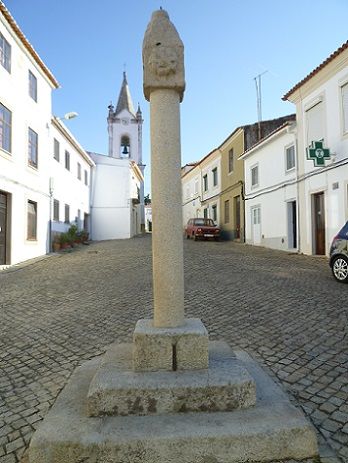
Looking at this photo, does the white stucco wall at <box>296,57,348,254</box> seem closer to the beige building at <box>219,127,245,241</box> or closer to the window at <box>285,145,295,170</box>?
the window at <box>285,145,295,170</box>

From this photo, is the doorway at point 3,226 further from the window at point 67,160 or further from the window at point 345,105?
the window at point 345,105

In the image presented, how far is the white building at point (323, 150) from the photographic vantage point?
438 inches

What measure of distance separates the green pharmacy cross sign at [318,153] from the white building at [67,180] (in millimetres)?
11072

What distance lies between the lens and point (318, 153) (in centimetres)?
1164

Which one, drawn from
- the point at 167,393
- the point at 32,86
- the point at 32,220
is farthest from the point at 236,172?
the point at 167,393

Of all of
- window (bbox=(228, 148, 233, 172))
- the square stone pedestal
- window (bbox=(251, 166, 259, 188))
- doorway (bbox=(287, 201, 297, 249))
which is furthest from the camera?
window (bbox=(228, 148, 233, 172))

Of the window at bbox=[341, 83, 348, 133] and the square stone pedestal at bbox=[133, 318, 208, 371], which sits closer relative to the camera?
the square stone pedestal at bbox=[133, 318, 208, 371]

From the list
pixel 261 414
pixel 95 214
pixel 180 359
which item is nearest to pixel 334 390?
pixel 261 414

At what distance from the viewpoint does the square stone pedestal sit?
2.55m

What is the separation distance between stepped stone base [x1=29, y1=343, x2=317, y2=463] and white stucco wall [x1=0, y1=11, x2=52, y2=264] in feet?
34.5

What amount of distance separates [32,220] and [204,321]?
10782 mm

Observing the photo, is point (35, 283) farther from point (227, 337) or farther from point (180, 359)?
point (180, 359)

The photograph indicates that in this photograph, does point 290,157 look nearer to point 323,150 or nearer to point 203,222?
point 323,150

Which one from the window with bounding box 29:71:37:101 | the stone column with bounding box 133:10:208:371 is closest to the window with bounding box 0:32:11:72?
the window with bounding box 29:71:37:101
